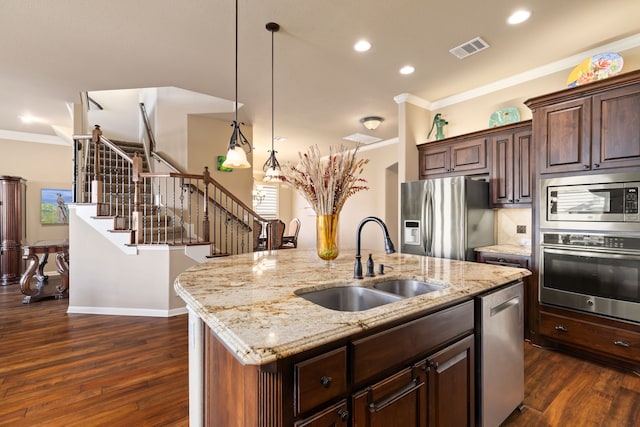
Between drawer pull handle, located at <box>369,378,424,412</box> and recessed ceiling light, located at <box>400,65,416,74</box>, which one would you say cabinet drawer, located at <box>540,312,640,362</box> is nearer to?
drawer pull handle, located at <box>369,378,424,412</box>

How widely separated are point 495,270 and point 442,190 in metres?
1.84

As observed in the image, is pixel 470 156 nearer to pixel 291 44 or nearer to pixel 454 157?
pixel 454 157

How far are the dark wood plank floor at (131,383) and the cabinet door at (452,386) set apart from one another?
0.70m

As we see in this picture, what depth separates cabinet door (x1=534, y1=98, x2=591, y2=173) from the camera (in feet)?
8.45

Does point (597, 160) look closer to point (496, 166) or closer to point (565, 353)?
point (496, 166)

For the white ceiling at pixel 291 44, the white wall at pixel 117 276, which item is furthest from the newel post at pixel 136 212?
the white ceiling at pixel 291 44

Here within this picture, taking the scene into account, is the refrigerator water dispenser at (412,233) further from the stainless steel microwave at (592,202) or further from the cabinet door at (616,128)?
the cabinet door at (616,128)

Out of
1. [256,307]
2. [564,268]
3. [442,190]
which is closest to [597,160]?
[564,268]

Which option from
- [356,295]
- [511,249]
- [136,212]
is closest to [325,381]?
[356,295]

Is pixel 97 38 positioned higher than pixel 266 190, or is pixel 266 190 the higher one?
pixel 97 38

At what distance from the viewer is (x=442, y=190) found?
3570 millimetres

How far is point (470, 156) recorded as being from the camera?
12.2 feet

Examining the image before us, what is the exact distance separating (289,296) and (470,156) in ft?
10.9

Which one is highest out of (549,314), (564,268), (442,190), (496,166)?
(496,166)
